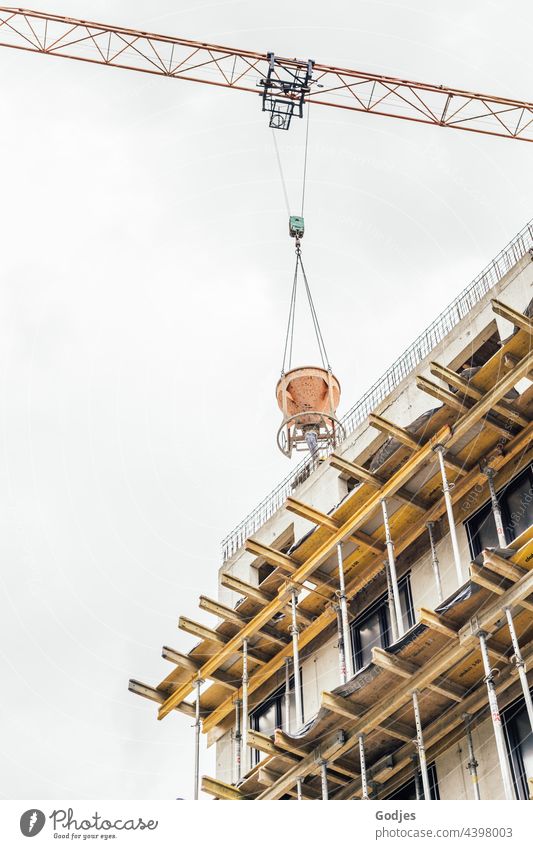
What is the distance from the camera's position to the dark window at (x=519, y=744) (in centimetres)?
2222

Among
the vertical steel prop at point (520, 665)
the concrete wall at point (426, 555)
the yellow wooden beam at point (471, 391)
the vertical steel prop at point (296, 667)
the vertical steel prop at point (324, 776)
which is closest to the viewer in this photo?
the vertical steel prop at point (520, 665)

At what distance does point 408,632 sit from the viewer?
2322cm

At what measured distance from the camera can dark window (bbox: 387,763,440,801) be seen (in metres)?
24.2

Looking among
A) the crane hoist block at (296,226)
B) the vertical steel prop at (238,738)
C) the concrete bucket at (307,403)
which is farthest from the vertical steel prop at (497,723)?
the crane hoist block at (296,226)

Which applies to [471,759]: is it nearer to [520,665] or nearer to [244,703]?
[520,665]

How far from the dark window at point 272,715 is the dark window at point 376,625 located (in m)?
2.10

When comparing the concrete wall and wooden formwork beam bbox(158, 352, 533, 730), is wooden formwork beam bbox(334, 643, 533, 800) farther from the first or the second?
wooden formwork beam bbox(158, 352, 533, 730)

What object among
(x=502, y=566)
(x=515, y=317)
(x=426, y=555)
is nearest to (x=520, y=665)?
(x=502, y=566)

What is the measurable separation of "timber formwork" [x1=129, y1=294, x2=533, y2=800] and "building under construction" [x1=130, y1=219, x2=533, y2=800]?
0.04m

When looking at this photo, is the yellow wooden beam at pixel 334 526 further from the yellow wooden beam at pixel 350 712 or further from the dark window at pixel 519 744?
the dark window at pixel 519 744

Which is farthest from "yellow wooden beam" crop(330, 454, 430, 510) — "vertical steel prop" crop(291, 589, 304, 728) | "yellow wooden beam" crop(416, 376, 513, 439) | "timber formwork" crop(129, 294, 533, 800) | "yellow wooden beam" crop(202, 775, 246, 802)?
"yellow wooden beam" crop(202, 775, 246, 802)

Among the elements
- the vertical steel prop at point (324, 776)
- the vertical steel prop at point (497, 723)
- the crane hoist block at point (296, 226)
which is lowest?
the vertical steel prop at point (497, 723)

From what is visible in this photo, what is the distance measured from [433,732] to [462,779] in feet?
3.34

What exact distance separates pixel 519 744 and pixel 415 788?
113 inches
